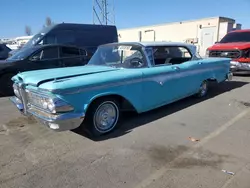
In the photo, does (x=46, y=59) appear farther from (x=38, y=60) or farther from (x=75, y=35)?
(x=75, y=35)

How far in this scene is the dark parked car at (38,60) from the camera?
713 centimetres

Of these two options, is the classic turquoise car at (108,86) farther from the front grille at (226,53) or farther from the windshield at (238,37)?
the windshield at (238,37)

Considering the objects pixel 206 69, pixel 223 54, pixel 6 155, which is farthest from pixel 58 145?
pixel 223 54

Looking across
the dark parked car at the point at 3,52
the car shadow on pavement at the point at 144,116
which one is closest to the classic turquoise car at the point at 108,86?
the car shadow on pavement at the point at 144,116

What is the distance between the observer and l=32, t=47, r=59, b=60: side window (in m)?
7.63

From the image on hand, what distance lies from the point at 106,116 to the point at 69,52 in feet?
16.3

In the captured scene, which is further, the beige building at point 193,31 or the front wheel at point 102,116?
the beige building at point 193,31

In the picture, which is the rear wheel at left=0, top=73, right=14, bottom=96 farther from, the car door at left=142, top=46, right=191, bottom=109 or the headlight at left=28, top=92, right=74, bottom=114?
the car door at left=142, top=46, right=191, bottom=109

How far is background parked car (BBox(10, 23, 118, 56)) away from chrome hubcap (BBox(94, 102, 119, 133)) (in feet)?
24.2

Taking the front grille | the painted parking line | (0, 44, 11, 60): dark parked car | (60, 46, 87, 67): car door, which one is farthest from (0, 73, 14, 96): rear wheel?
the front grille

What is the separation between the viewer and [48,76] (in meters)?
3.75

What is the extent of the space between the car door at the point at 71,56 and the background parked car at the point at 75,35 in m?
2.45

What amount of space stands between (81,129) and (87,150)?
0.67 metres

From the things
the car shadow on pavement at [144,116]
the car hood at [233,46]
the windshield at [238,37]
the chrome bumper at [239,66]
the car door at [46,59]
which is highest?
the windshield at [238,37]
